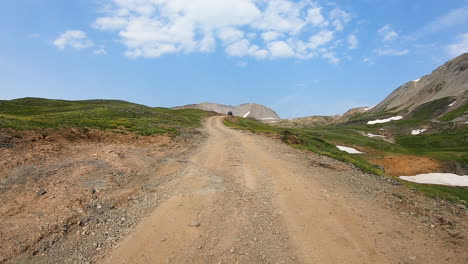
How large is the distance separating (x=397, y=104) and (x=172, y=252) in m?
218

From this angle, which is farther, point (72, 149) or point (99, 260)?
point (72, 149)

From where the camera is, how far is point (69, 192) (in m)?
12.5

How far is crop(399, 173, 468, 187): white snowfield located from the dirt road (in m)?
31.9

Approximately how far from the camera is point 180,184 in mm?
15242

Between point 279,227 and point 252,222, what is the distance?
1.04 m

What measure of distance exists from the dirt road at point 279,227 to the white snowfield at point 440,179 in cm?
3189

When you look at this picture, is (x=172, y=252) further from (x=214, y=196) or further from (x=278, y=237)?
(x=214, y=196)

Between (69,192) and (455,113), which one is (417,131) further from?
(69,192)

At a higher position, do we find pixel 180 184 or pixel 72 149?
pixel 72 149

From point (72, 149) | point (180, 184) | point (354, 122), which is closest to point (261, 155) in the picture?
point (180, 184)

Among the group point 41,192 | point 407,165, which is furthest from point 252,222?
point 407,165

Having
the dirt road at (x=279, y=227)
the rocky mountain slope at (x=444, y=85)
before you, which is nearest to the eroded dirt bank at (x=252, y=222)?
the dirt road at (x=279, y=227)

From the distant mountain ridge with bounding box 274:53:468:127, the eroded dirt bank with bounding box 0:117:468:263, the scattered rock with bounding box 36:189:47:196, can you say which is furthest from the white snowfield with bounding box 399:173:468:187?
the distant mountain ridge with bounding box 274:53:468:127

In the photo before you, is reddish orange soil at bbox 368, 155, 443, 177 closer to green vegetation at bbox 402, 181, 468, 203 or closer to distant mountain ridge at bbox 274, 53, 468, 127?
green vegetation at bbox 402, 181, 468, 203
